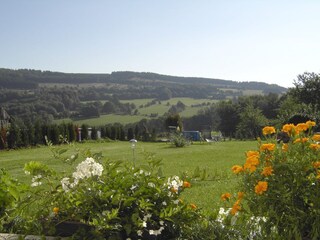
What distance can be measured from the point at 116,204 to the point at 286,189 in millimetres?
958

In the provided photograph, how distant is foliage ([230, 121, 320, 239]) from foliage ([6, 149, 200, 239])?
0.43m

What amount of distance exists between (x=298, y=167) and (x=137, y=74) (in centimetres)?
8699

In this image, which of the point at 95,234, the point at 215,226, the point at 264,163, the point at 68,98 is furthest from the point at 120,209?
the point at 68,98

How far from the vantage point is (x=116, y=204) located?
7.58 ft

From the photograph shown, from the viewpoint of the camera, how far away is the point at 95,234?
222 cm

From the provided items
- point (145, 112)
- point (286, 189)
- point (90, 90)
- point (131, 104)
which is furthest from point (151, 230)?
point (90, 90)

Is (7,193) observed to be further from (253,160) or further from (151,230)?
(253,160)

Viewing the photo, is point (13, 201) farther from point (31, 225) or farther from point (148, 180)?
point (148, 180)

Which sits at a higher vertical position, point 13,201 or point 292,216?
point 292,216

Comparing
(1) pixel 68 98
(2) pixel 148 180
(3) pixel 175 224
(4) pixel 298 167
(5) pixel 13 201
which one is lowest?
(1) pixel 68 98

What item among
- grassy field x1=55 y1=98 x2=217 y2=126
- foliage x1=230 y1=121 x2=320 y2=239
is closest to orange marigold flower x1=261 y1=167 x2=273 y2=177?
foliage x1=230 y1=121 x2=320 y2=239

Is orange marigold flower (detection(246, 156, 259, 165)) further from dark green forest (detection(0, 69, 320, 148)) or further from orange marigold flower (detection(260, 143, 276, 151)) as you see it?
dark green forest (detection(0, 69, 320, 148))

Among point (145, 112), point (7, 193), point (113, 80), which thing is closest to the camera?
point (7, 193)

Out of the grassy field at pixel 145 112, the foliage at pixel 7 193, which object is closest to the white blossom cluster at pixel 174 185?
the foliage at pixel 7 193
